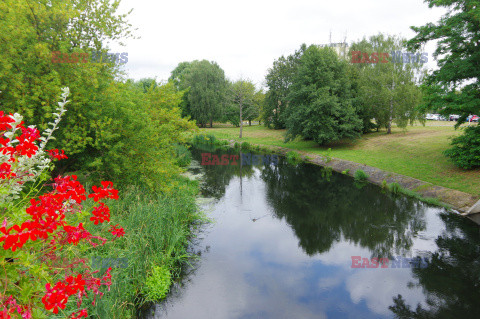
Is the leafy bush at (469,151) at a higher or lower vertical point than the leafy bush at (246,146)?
higher

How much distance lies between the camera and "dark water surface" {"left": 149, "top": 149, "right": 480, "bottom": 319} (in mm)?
7401

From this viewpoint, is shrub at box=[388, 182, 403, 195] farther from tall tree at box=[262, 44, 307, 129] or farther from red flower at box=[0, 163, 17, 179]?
tall tree at box=[262, 44, 307, 129]

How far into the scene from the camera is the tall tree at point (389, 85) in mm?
29500

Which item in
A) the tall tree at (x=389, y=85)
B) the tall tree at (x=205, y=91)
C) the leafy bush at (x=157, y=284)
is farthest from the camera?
the tall tree at (x=205, y=91)

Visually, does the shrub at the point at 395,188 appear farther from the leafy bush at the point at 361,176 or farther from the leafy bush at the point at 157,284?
→ the leafy bush at the point at 157,284

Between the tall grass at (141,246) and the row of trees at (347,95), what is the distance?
2067cm

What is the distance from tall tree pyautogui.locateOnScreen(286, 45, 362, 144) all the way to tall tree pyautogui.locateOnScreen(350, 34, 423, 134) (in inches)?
110

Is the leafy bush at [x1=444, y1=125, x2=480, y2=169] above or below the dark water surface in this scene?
above

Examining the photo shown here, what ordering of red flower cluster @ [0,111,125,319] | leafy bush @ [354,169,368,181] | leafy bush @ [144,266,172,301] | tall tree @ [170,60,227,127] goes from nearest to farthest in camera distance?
1. red flower cluster @ [0,111,125,319]
2. leafy bush @ [144,266,172,301]
3. leafy bush @ [354,169,368,181]
4. tall tree @ [170,60,227,127]

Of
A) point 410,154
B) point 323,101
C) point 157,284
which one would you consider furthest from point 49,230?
point 323,101

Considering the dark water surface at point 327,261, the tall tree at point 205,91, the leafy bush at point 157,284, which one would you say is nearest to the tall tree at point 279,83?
the tall tree at point 205,91

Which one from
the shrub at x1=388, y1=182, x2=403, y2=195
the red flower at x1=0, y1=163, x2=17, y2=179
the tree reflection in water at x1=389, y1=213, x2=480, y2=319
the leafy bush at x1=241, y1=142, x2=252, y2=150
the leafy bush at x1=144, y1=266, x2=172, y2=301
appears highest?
the red flower at x1=0, y1=163, x2=17, y2=179

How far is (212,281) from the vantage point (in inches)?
336

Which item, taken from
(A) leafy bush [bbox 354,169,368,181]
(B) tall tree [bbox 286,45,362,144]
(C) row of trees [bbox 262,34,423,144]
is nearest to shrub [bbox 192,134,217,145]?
(C) row of trees [bbox 262,34,423,144]
